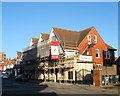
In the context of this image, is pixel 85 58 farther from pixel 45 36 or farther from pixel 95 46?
pixel 45 36

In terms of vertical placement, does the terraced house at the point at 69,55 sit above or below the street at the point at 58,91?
above

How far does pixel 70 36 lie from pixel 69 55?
7096 millimetres

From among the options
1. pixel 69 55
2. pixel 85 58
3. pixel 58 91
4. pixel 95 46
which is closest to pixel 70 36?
pixel 95 46

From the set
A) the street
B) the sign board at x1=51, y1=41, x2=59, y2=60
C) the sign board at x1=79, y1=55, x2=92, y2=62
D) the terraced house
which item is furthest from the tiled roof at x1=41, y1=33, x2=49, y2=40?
the street

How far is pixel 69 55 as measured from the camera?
51312mm

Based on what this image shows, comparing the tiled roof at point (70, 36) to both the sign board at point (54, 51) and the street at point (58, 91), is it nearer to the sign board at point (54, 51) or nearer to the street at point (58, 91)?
the sign board at point (54, 51)

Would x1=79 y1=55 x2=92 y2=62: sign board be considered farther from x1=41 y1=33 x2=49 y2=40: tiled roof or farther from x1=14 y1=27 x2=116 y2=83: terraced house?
x1=41 y1=33 x2=49 y2=40: tiled roof

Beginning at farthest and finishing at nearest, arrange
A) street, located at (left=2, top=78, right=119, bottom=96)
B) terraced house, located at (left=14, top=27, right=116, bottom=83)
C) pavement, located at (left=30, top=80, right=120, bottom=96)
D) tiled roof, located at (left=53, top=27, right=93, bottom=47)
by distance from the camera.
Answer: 1. tiled roof, located at (left=53, top=27, right=93, bottom=47)
2. terraced house, located at (left=14, top=27, right=116, bottom=83)
3. pavement, located at (left=30, top=80, right=120, bottom=96)
4. street, located at (left=2, top=78, right=119, bottom=96)

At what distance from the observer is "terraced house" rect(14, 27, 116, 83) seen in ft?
155

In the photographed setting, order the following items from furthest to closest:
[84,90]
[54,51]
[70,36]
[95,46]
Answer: [70,36] → [95,46] → [54,51] → [84,90]

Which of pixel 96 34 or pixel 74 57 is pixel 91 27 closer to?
pixel 96 34

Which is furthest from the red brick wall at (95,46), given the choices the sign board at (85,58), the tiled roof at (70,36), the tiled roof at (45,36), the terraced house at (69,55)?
the tiled roof at (45,36)

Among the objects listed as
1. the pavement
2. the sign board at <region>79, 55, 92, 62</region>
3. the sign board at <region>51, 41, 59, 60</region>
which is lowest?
the pavement

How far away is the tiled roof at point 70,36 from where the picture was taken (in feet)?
177
